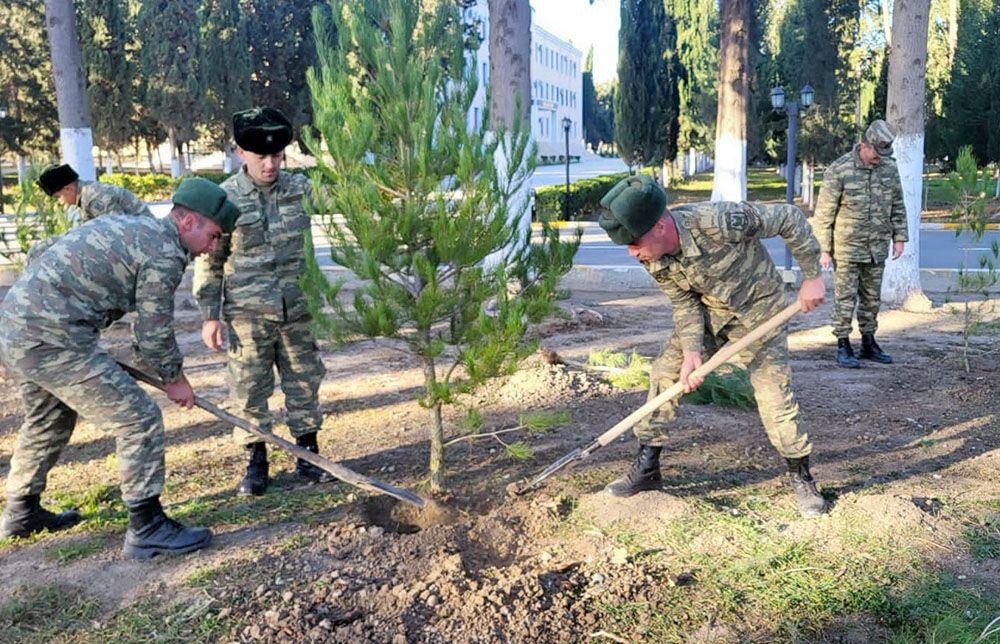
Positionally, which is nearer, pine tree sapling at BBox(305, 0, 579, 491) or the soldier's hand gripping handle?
pine tree sapling at BBox(305, 0, 579, 491)

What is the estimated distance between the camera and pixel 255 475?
3.75 meters

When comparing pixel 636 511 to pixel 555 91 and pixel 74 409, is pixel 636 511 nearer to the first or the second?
pixel 74 409

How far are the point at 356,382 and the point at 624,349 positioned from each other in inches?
82.5

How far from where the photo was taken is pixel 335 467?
3373 mm

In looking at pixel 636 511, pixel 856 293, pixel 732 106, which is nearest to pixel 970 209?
pixel 856 293

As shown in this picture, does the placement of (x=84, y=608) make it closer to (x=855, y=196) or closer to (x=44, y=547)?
(x=44, y=547)

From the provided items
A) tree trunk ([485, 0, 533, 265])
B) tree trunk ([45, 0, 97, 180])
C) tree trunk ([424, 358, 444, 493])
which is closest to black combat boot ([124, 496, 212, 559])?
tree trunk ([424, 358, 444, 493])

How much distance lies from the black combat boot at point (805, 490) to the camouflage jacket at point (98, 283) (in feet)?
8.33

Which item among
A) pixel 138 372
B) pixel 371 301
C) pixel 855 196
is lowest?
pixel 138 372

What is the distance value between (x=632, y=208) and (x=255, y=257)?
168 centimetres

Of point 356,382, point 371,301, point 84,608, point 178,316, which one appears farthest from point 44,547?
point 178,316

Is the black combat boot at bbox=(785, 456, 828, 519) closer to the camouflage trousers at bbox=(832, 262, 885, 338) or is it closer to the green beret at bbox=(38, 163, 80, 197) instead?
the camouflage trousers at bbox=(832, 262, 885, 338)

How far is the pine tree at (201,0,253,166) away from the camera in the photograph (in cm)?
2706

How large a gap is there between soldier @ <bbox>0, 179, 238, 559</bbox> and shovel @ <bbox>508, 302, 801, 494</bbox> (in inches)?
53.9
